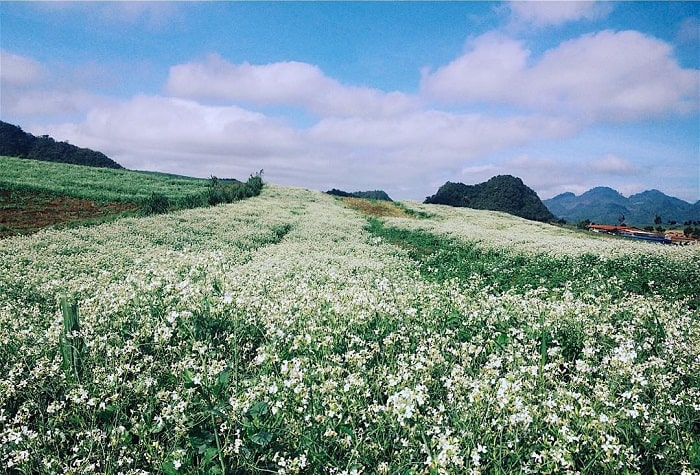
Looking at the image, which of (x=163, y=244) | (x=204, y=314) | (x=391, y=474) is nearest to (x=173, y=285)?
(x=204, y=314)

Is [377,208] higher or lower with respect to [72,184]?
higher

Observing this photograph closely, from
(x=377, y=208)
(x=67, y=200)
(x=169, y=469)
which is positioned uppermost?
(x=377, y=208)

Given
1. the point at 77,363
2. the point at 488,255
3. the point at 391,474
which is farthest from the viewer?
the point at 488,255

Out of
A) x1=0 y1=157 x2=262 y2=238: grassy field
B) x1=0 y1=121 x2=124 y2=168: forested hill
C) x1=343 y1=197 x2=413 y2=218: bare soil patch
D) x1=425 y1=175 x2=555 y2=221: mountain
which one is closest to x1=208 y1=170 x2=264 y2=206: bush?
x1=0 y1=157 x2=262 y2=238: grassy field

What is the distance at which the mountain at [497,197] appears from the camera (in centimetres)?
12756

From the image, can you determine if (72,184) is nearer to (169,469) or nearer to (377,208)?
(377,208)

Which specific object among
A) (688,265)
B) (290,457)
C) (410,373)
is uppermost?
(688,265)

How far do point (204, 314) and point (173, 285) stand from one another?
1.58 meters

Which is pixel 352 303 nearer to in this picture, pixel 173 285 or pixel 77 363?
pixel 173 285

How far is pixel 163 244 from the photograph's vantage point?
802 inches

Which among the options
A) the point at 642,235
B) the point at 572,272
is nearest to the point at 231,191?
the point at 572,272

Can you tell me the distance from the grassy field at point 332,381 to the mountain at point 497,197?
123m

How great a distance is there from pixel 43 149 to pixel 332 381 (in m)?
145

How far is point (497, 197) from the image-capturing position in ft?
433
